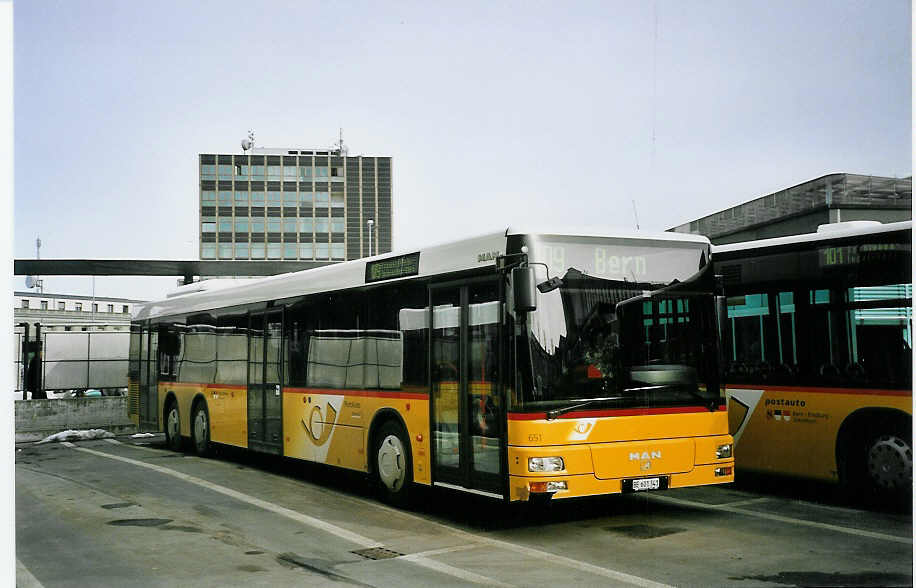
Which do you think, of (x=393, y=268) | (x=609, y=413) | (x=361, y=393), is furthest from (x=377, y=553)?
(x=393, y=268)

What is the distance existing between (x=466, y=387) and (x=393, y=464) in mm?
1822

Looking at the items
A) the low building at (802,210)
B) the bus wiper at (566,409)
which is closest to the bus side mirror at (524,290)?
the bus wiper at (566,409)

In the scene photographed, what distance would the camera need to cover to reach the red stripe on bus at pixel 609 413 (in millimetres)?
8383

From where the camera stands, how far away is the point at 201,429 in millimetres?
16406

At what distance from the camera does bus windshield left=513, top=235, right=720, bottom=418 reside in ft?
27.7

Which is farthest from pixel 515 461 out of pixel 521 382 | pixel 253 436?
pixel 253 436

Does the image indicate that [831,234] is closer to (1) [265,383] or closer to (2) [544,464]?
(2) [544,464]

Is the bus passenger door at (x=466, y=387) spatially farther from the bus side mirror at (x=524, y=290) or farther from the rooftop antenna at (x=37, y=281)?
the rooftop antenna at (x=37, y=281)

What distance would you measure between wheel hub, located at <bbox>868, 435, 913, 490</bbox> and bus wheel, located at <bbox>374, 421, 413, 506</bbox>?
15.3ft

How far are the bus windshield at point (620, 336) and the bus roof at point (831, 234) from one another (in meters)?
1.66

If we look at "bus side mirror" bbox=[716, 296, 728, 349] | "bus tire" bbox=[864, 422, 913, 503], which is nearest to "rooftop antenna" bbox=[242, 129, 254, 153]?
"bus side mirror" bbox=[716, 296, 728, 349]

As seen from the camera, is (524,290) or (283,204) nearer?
(524,290)

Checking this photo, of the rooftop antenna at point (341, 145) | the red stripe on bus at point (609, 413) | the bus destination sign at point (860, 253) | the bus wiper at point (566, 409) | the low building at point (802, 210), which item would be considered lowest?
the red stripe on bus at point (609, 413)

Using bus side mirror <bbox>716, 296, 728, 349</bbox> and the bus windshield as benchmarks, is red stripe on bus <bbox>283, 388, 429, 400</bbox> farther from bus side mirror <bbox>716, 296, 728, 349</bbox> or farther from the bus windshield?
bus side mirror <bbox>716, 296, 728, 349</bbox>
